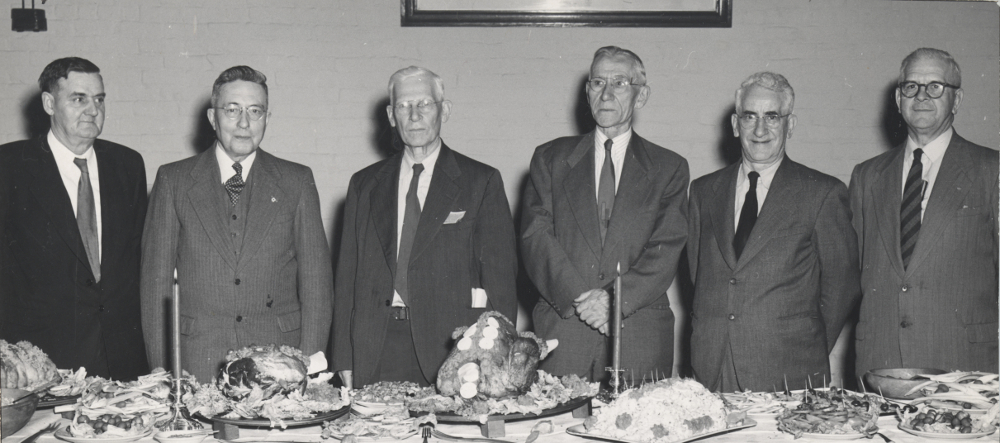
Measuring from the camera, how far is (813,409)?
2.55 meters

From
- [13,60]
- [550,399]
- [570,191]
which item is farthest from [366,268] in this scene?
[13,60]

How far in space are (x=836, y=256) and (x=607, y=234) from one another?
3.11 ft

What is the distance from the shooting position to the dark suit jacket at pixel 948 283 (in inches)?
140

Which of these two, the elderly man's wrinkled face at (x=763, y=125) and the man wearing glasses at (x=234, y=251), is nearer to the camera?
the man wearing glasses at (x=234, y=251)

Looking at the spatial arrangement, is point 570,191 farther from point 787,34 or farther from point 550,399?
point 787,34

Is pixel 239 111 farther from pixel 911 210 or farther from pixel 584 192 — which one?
pixel 911 210

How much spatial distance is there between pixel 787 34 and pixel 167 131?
3808 millimetres

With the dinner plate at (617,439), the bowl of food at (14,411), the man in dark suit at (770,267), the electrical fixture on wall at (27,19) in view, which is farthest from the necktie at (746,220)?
the electrical fixture on wall at (27,19)

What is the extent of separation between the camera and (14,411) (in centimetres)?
236

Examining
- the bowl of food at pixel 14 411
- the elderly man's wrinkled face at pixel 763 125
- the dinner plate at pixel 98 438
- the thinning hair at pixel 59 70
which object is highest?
the thinning hair at pixel 59 70

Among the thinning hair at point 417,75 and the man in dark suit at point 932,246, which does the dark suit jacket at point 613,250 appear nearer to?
the thinning hair at point 417,75

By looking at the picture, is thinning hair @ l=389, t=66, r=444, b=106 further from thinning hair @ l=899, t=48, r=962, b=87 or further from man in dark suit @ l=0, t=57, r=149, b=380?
thinning hair @ l=899, t=48, r=962, b=87

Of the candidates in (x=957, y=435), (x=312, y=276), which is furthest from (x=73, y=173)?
(x=957, y=435)

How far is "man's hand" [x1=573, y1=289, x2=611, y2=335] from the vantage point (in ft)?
11.8
